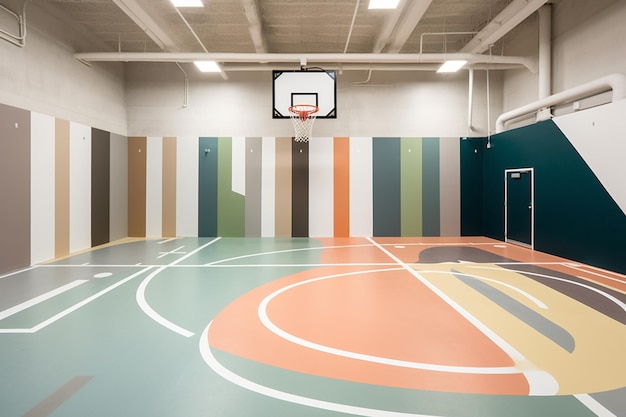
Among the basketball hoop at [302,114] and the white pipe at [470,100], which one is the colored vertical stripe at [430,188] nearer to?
the white pipe at [470,100]

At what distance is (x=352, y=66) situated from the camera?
902cm

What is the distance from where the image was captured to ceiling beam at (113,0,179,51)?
6.21 meters

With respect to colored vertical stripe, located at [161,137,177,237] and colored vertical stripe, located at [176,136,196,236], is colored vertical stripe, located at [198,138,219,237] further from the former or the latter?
colored vertical stripe, located at [161,137,177,237]

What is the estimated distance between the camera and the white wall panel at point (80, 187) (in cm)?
698

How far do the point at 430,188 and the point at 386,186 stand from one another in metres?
1.17

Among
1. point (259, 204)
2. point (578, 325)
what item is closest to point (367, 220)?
point (259, 204)

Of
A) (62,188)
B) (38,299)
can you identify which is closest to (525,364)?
(38,299)

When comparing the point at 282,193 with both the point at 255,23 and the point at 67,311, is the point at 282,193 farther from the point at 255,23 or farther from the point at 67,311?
the point at 67,311

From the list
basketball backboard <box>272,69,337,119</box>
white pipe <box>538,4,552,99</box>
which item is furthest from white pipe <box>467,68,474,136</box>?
basketball backboard <box>272,69,337,119</box>

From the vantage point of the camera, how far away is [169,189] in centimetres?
924

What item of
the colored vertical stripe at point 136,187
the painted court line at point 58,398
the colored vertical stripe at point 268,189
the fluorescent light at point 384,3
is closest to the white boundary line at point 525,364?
the painted court line at point 58,398

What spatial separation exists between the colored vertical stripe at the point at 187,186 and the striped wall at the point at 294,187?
0.03 metres

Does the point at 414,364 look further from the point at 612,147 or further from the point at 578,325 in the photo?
the point at 612,147

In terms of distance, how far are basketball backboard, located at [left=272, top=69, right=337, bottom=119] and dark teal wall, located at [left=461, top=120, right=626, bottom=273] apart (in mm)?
4129
